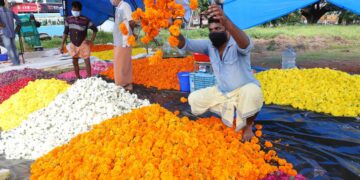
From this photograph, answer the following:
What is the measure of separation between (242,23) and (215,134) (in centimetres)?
491

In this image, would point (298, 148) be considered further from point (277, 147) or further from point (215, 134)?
point (215, 134)

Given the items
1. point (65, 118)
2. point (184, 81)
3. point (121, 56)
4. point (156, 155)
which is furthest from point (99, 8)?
point (156, 155)

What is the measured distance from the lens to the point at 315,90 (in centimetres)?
498

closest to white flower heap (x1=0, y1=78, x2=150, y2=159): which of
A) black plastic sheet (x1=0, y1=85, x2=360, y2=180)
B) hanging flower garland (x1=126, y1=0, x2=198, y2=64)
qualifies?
black plastic sheet (x1=0, y1=85, x2=360, y2=180)

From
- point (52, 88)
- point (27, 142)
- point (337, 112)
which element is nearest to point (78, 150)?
point (27, 142)

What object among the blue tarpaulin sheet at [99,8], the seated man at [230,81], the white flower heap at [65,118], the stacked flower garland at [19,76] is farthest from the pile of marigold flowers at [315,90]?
the blue tarpaulin sheet at [99,8]

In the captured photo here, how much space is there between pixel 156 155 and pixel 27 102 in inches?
122

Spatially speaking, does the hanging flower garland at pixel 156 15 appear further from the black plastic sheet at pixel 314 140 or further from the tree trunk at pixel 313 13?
the tree trunk at pixel 313 13

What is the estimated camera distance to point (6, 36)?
32.6ft

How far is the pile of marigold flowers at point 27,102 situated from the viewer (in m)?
4.63

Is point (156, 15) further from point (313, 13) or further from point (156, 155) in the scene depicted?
point (313, 13)

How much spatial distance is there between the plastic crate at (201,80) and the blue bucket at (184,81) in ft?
0.69

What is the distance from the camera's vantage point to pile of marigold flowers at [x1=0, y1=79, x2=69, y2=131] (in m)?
4.63

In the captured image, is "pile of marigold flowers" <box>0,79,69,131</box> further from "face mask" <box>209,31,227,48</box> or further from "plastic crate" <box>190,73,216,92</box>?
"face mask" <box>209,31,227,48</box>
